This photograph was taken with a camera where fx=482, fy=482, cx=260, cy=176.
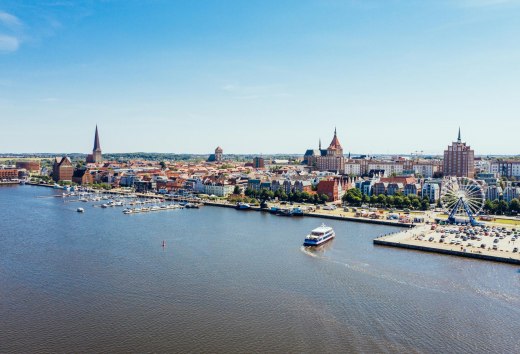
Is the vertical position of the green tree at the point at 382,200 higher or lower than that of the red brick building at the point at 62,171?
lower

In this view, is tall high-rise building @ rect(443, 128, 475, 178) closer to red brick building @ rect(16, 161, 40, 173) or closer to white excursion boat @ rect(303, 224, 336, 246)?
white excursion boat @ rect(303, 224, 336, 246)

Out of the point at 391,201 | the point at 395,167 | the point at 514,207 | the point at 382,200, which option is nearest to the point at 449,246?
the point at 514,207

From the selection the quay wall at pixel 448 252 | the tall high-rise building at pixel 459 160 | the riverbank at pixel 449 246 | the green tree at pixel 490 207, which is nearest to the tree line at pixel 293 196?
the green tree at pixel 490 207

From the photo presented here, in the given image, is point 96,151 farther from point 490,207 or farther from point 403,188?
point 490,207

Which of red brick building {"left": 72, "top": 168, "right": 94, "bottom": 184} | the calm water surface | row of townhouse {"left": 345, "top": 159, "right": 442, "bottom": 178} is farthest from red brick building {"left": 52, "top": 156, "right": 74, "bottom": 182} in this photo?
the calm water surface

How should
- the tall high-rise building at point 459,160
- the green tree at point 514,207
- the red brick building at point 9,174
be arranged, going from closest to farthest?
the green tree at point 514,207 → the tall high-rise building at point 459,160 → the red brick building at point 9,174

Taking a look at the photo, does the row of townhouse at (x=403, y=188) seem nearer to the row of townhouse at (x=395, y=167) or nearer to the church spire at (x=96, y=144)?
the row of townhouse at (x=395, y=167)
